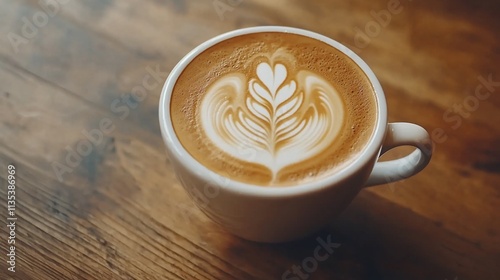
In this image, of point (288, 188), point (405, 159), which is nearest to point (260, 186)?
point (288, 188)

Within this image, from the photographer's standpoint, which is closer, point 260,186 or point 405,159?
point 260,186

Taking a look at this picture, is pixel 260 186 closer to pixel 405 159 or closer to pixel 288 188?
pixel 288 188

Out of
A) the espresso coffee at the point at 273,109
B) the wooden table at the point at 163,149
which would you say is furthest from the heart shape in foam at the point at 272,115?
the wooden table at the point at 163,149

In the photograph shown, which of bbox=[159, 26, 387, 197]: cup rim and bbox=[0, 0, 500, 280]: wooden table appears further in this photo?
bbox=[0, 0, 500, 280]: wooden table

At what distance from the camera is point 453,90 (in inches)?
31.4

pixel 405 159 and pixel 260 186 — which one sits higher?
pixel 405 159

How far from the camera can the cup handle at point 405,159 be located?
609mm

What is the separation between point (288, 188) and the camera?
545mm

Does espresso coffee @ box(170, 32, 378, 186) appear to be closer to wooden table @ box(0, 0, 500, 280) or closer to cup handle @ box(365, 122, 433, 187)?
cup handle @ box(365, 122, 433, 187)

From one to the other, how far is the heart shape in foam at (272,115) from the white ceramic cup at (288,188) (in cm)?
4

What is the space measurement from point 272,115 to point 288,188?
0.10m

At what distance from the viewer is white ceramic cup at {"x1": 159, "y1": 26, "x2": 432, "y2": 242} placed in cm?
55

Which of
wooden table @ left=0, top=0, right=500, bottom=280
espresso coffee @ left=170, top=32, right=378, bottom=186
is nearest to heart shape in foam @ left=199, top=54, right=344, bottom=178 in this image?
espresso coffee @ left=170, top=32, right=378, bottom=186

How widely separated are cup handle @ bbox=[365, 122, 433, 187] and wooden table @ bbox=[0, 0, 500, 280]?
0.07 meters
